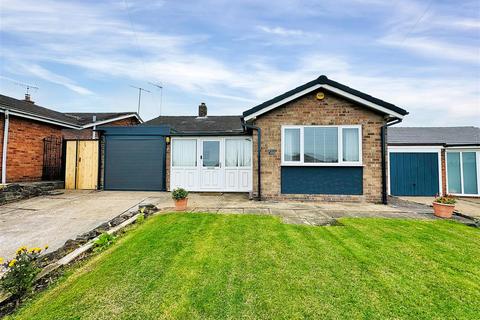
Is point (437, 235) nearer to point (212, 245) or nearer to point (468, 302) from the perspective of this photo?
point (468, 302)

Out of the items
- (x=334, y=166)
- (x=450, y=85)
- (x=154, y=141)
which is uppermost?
(x=450, y=85)

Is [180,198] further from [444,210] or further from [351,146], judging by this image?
[444,210]

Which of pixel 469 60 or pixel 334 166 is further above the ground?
pixel 469 60

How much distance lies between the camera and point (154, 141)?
10773mm

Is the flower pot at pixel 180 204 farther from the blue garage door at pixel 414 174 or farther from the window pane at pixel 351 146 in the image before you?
the blue garage door at pixel 414 174

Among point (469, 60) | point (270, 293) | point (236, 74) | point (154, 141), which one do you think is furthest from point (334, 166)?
point (236, 74)

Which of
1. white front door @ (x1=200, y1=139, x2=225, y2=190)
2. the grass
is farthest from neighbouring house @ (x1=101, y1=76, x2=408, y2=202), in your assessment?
the grass

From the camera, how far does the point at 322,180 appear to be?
7.97m

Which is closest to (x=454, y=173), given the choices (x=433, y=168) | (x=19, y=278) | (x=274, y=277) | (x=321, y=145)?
(x=433, y=168)

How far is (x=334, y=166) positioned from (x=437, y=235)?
12.1ft

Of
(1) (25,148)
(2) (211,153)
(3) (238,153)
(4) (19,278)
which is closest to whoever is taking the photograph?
(4) (19,278)

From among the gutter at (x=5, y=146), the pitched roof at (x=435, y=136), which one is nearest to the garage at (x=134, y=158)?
the gutter at (x=5, y=146)

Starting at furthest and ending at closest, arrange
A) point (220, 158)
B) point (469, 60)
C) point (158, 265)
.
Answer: point (469, 60)
point (220, 158)
point (158, 265)

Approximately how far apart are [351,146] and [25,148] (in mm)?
14660
